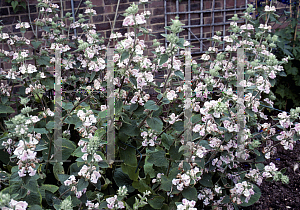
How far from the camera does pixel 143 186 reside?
1.47 meters

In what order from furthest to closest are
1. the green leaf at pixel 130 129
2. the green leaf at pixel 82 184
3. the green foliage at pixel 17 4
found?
the green foliage at pixel 17 4 < the green leaf at pixel 130 129 < the green leaf at pixel 82 184

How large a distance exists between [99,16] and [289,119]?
286cm

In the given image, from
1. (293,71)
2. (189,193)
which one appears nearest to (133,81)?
(189,193)

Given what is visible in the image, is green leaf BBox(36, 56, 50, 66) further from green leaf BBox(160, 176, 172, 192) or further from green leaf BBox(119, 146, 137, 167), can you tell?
green leaf BBox(160, 176, 172, 192)

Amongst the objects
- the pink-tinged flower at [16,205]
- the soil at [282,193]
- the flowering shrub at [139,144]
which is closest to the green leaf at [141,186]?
the flowering shrub at [139,144]

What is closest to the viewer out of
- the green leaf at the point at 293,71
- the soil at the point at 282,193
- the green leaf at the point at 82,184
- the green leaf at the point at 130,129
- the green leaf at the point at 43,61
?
the green leaf at the point at 82,184

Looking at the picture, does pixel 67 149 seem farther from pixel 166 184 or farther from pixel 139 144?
pixel 166 184

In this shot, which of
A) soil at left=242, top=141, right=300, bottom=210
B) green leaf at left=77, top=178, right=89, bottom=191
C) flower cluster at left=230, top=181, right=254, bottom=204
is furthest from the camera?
soil at left=242, top=141, right=300, bottom=210

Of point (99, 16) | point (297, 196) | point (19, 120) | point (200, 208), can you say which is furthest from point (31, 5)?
point (297, 196)

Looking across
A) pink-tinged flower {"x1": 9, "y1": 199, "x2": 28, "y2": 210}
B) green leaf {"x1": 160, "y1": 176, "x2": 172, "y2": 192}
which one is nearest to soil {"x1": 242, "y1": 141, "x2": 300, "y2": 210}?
green leaf {"x1": 160, "y1": 176, "x2": 172, "y2": 192}

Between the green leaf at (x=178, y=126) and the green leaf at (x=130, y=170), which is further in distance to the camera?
the green leaf at (x=130, y=170)

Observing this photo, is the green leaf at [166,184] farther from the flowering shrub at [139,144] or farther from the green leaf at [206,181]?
the green leaf at [206,181]

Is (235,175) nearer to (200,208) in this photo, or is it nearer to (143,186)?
(200,208)

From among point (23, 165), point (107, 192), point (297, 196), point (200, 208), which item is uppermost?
point (23, 165)
